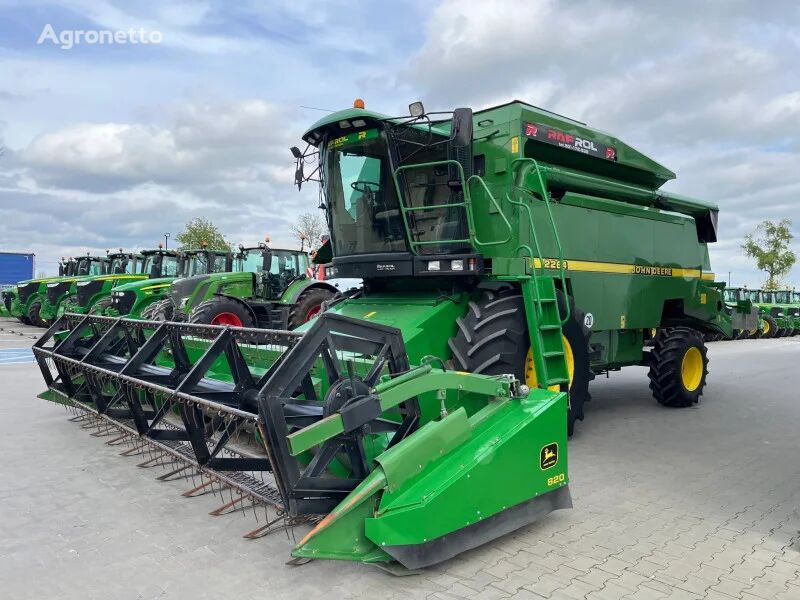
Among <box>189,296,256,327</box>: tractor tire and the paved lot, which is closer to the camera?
the paved lot

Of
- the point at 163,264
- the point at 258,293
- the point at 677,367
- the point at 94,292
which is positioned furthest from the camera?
the point at 163,264

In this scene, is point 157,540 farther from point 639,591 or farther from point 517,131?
point 517,131

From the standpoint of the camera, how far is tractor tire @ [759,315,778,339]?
1032 inches

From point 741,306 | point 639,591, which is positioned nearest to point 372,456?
point 639,591

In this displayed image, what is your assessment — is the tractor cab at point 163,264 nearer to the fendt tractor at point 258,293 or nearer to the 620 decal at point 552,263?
the fendt tractor at point 258,293


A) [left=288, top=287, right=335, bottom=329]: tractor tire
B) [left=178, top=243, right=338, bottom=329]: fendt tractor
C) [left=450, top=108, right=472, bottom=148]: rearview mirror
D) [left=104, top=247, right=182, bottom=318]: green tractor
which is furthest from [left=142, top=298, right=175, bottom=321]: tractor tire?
[left=450, top=108, right=472, bottom=148]: rearview mirror

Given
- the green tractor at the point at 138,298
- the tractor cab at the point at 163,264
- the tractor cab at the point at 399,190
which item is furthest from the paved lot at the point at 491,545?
the tractor cab at the point at 163,264

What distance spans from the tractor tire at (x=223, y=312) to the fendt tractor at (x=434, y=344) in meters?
3.68

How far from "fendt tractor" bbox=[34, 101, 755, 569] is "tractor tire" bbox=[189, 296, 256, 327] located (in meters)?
3.68

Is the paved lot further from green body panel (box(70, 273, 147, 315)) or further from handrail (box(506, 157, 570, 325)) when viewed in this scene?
green body panel (box(70, 273, 147, 315))

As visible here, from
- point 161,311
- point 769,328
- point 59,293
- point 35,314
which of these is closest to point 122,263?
point 59,293

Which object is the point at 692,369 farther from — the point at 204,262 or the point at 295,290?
the point at 204,262

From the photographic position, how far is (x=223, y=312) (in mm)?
10602

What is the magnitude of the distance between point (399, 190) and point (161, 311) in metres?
6.72
